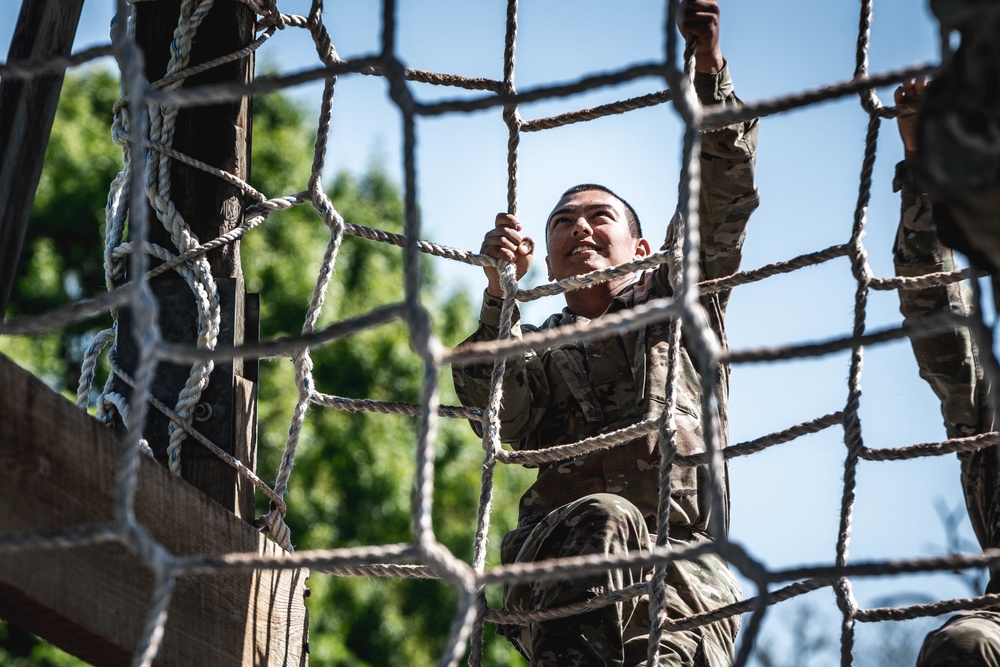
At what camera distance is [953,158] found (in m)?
0.92

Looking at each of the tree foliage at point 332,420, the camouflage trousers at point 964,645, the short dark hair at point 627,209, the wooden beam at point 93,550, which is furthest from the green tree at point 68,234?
the camouflage trousers at point 964,645

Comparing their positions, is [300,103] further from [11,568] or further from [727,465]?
[11,568]

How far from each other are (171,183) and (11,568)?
96 cm

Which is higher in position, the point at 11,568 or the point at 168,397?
the point at 168,397

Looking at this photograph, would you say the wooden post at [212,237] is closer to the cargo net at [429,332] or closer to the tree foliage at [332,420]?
the cargo net at [429,332]

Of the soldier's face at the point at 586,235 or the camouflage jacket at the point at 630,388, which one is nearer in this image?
the camouflage jacket at the point at 630,388

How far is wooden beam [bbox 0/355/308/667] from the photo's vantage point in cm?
129

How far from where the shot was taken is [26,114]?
1.68 metres

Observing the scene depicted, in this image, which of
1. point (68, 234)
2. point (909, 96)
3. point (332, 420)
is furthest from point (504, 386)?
point (68, 234)

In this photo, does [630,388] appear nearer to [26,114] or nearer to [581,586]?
[581,586]

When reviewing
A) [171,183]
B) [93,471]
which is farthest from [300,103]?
[93,471]

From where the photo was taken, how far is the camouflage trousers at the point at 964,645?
1.79m

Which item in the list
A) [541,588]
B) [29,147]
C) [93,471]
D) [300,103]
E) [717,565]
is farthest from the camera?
[300,103]

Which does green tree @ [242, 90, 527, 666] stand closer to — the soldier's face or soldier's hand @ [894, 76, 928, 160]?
the soldier's face
